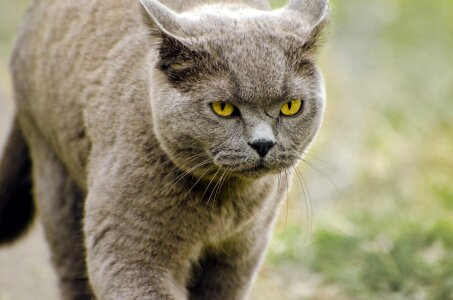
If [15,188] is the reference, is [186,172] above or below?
above

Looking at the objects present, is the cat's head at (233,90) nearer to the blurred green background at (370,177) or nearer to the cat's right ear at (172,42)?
the cat's right ear at (172,42)

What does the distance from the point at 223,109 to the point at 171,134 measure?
234 millimetres

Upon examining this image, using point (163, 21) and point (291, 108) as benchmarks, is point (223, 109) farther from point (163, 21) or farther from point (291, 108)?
point (163, 21)

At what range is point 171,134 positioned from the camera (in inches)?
124

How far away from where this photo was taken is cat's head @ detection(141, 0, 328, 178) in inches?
119

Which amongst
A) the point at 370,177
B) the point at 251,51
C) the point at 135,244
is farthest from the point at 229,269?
A: the point at 370,177

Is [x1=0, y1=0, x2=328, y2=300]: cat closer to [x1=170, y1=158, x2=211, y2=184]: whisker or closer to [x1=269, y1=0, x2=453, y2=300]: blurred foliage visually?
[x1=170, y1=158, x2=211, y2=184]: whisker

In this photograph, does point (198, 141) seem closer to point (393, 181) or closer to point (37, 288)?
point (37, 288)

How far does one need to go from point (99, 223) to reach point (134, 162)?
0.28 meters

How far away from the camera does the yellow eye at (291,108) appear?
3.11 meters

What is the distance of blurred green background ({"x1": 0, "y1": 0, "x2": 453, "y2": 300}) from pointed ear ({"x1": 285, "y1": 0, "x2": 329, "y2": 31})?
0.11 meters

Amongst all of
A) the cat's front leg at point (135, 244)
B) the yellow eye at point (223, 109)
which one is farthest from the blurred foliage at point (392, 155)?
the cat's front leg at point (135, 244)

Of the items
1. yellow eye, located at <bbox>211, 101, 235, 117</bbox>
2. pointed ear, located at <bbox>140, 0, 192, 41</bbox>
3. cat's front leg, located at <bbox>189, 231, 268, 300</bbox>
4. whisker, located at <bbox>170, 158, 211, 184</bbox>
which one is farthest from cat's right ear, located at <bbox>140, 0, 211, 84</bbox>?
cat's front leg, located at <bbox>189, 231, 268, 300</bbox>

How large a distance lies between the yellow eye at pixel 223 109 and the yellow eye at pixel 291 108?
0.62 feet
